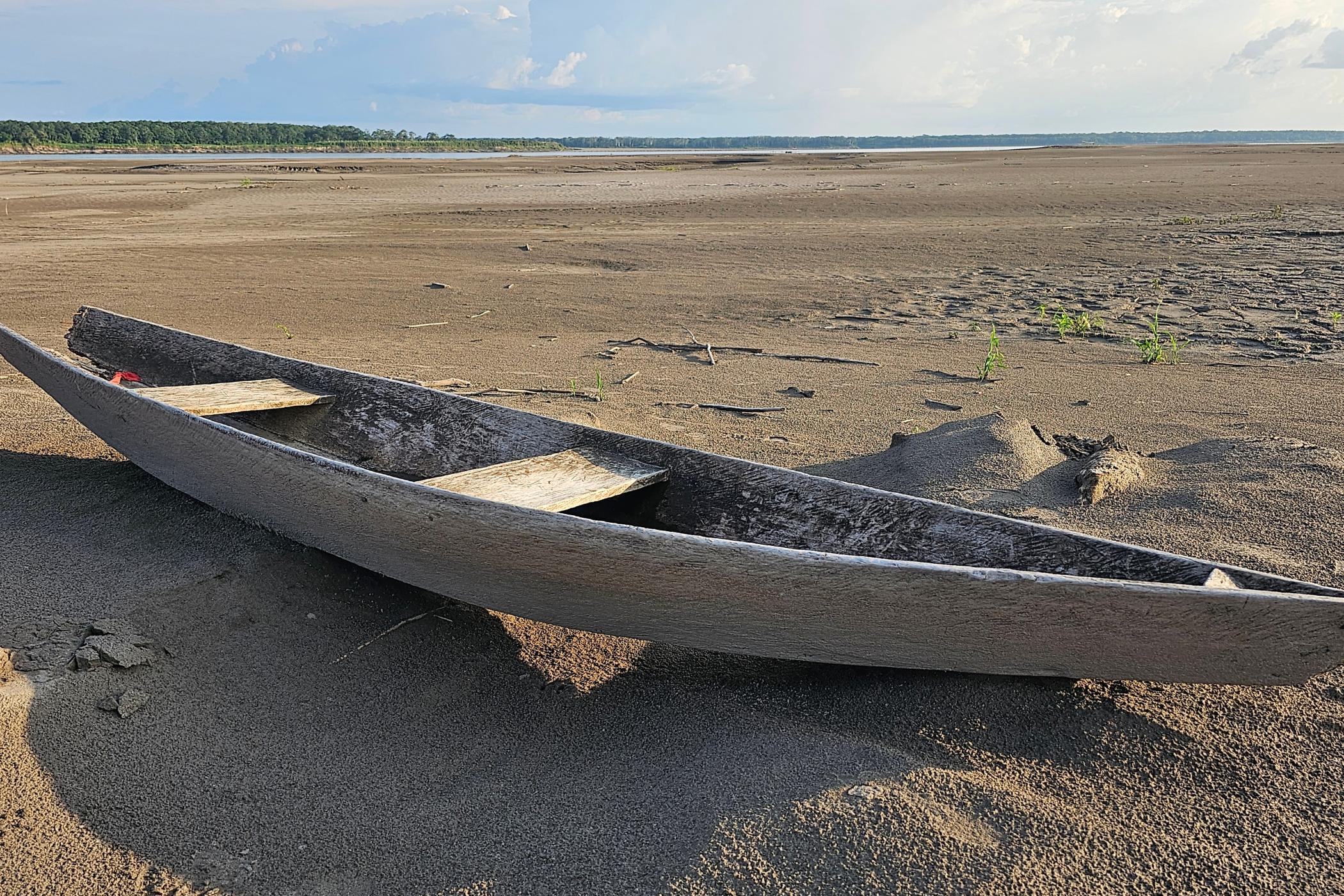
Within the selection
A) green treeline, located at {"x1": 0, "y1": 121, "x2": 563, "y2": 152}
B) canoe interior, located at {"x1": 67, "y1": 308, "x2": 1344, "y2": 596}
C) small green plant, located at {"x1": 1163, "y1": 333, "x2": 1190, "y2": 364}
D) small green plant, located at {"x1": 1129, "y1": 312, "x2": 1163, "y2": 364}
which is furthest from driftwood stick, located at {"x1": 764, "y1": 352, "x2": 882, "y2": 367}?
green treeline, located at {"x1": 0, "y1": 121, "x2": 563, "y2": 152}

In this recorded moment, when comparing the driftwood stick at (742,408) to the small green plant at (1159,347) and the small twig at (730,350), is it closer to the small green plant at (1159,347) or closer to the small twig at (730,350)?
the small twig at (730,350)

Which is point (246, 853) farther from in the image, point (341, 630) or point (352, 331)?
point (352, 331)

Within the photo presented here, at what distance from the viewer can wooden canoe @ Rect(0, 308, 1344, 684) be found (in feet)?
6.71

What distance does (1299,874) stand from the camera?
1.93m

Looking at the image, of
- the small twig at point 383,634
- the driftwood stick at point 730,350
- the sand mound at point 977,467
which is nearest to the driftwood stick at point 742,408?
the sand mound at point 977,467

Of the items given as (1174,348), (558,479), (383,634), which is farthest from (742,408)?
(1174,348)

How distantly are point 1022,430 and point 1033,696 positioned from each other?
7.22ft

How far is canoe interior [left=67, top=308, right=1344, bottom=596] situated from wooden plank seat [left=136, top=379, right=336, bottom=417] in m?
0.13

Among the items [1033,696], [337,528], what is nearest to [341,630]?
[337,528]

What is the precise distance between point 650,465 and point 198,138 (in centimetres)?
7647

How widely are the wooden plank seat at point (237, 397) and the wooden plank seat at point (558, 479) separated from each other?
1358 mm

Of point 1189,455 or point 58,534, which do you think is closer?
point 58,534

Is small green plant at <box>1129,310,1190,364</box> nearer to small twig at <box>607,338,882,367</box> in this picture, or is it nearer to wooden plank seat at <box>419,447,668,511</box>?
small twig at <box>607,338,882,367</box>

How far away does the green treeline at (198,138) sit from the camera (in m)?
61.2
